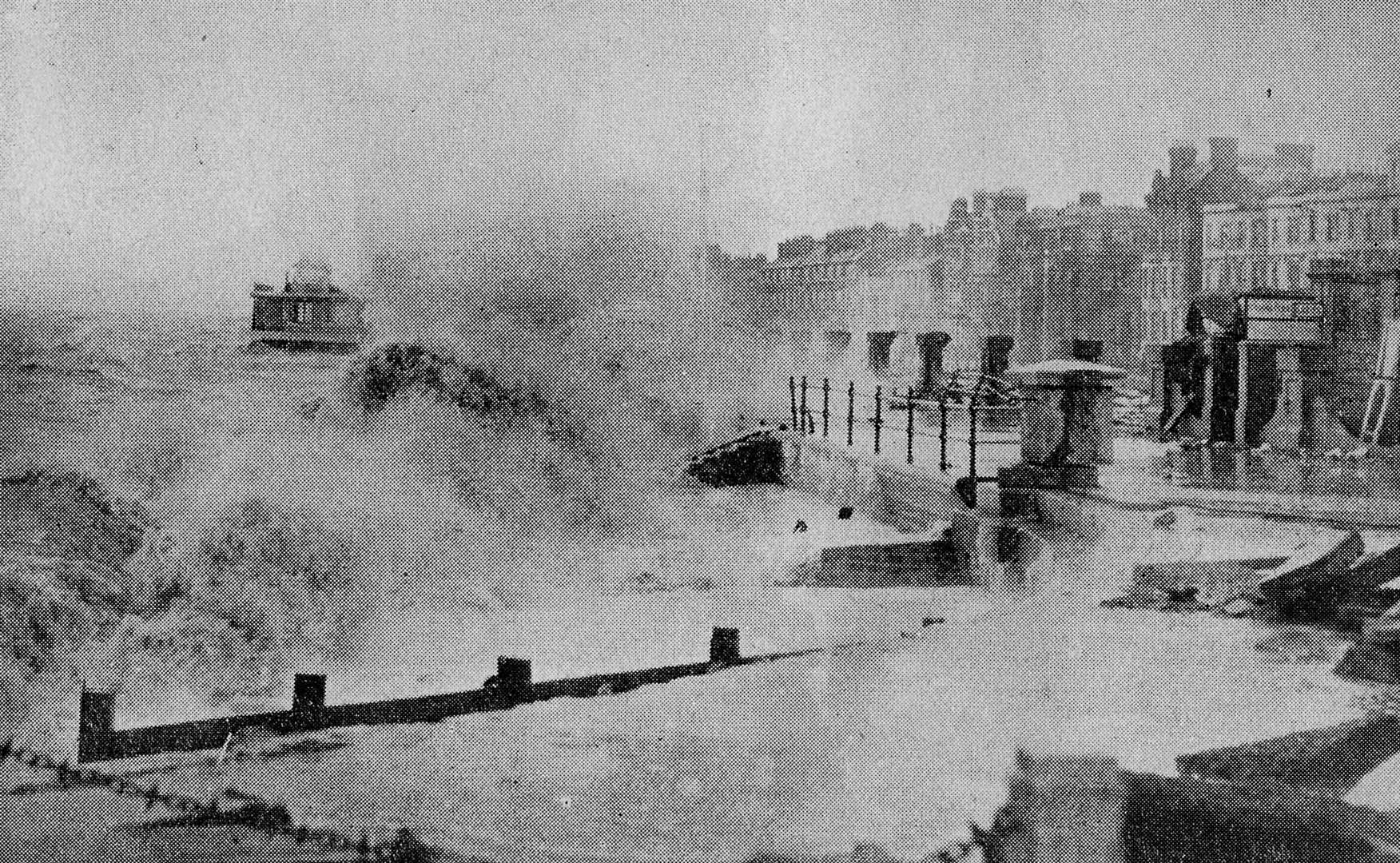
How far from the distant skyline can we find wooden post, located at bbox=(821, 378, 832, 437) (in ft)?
2.05

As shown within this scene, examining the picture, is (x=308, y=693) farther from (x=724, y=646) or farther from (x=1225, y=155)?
(x=1225, y=155)

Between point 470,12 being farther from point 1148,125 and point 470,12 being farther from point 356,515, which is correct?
point 1148,125

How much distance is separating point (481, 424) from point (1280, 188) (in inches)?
123

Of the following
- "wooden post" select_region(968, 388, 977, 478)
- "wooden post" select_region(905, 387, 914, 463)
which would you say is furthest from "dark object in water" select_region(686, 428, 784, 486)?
"wooden post" select_region(968, 388, 977, 478)

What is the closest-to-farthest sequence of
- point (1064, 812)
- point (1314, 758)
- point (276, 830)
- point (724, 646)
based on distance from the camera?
point (1314, 758), point (1064, 812), point (276, 830), point (724, 646)

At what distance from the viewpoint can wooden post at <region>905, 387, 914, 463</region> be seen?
4324 millimetres

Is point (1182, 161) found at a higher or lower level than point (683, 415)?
higher

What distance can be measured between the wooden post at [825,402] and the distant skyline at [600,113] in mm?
624

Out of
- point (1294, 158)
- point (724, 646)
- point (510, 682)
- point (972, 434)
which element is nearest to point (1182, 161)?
point (1294, 158)

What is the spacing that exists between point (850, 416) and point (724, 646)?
41.7 inches

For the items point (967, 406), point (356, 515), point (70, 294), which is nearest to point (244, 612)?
point (356, 515)

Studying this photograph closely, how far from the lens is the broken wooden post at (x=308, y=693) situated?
4188mm

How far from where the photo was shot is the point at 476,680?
4230 mm

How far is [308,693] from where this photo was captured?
13.8 feet
